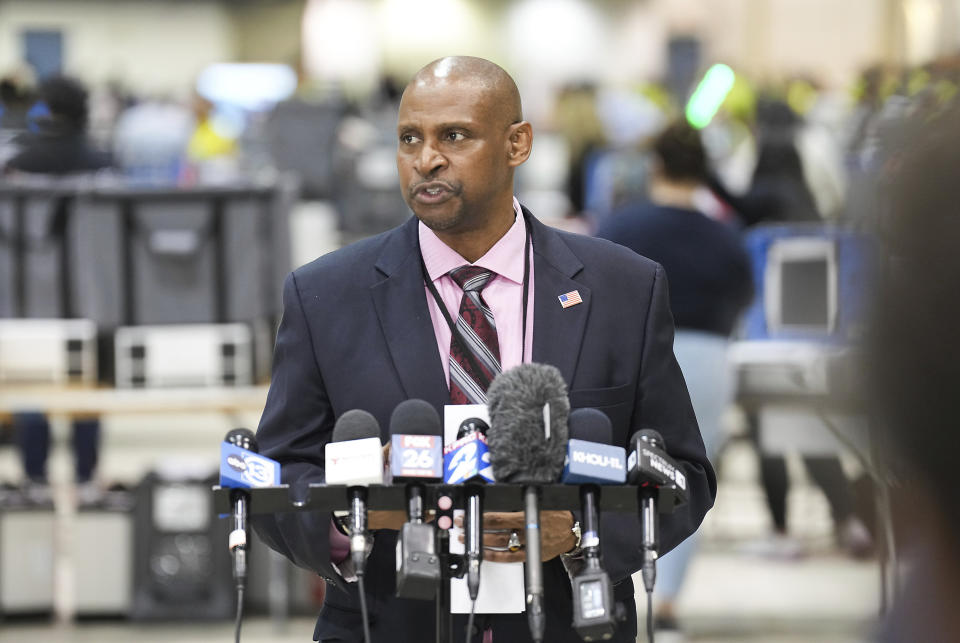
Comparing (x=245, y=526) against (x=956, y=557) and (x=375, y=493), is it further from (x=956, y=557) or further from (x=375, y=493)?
(x=956, y=557)

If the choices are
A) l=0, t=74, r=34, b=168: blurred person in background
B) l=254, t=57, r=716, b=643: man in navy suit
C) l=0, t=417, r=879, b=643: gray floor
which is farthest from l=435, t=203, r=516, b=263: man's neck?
l=0, t=74, r=34, b=168: blurred person in background

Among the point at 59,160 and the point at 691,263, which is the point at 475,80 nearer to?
the point at 691,263

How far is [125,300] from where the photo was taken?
6414 millimetres

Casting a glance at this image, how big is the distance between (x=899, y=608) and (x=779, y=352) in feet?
20.0

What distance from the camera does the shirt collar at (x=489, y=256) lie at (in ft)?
7.87

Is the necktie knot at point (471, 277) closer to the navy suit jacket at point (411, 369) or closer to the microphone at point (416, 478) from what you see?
the navy suit jacket at point (411, 369)

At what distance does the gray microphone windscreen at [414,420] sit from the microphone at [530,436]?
8 cm

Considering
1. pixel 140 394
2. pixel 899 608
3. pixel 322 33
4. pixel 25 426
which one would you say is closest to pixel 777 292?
pixel 140 394

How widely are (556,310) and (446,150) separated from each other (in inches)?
12.4

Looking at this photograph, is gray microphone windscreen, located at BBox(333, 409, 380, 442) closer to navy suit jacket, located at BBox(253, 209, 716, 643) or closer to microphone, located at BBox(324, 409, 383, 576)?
microphone, located at BBox(324, 409, 383, 576)

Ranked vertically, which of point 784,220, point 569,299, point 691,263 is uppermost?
point 784,220

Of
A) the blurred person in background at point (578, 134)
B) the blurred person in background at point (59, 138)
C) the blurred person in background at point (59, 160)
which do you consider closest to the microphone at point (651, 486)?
the blurred person in background at point (59, 160)

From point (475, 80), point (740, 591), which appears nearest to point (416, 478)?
point (475, 80)

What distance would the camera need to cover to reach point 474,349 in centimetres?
231
